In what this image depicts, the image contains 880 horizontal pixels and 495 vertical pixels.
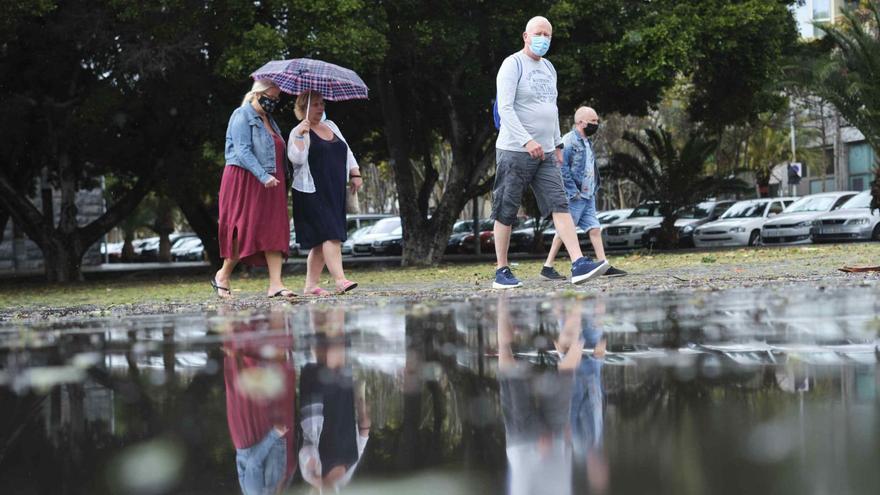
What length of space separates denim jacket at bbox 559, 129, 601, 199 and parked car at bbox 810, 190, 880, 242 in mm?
18429

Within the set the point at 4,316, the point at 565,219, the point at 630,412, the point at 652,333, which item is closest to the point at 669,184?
the point at 565,219

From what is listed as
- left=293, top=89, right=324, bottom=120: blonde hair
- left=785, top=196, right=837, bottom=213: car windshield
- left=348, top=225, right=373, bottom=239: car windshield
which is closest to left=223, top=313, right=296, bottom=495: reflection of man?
left=293, top=89, right=324, bottom=120: blonde hair

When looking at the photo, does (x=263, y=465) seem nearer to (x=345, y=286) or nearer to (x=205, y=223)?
(x=345, y=286)

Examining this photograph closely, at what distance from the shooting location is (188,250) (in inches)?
2271

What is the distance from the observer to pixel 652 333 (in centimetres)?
536

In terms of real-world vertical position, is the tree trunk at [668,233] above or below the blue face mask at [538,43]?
below

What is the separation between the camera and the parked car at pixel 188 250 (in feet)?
185

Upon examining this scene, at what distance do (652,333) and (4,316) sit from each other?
244 inches

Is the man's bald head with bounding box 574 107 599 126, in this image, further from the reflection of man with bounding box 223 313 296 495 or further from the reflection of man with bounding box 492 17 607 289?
the reflection of man with bounding box 223 313 296 495

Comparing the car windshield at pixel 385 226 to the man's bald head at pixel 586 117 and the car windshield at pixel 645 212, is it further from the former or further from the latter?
the man's bald head at pixel 586 117

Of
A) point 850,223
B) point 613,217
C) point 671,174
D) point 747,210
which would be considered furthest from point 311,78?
point 613,217

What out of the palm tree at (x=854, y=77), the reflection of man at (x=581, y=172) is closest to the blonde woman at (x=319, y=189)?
the reflection of man at (x=581, y=172)

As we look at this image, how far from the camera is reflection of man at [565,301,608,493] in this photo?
8.76 ft

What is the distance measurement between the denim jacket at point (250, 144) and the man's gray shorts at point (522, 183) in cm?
189
